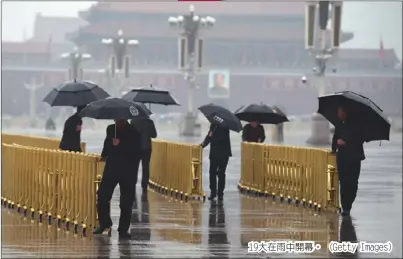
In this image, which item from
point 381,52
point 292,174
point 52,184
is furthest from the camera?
point 381,52

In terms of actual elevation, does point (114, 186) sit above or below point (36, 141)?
above

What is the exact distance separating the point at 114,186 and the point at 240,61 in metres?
73.9

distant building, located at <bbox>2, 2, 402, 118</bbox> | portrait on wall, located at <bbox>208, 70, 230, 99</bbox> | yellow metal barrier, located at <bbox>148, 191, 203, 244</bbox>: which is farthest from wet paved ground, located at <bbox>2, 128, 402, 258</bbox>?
distant building, located at <bbox>2, 2, 402, 118</bbox>

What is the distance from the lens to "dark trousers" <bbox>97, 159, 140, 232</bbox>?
9273 millimetres

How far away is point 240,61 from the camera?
82875mm

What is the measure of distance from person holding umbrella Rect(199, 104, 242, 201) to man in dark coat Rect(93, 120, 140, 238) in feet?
13.1

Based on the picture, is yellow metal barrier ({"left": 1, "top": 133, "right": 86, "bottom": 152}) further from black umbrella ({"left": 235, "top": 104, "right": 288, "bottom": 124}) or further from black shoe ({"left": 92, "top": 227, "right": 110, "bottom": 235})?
black shoe ({"left": 92, "top": 227, "right": 110, "bottom": 235})

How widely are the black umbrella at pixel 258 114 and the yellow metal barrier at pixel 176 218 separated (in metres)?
1.94

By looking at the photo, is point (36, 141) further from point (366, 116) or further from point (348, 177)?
point (366, 116)

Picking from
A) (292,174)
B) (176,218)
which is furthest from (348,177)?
(176,218)

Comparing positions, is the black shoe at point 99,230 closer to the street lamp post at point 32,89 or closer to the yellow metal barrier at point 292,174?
the yellow metal barrier at point 292,174

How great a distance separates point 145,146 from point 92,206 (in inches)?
159

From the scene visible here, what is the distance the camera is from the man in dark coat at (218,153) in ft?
44.0

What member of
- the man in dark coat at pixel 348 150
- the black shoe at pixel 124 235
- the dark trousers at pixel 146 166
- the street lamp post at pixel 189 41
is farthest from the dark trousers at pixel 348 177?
the street lamp post at pixel 189 41
